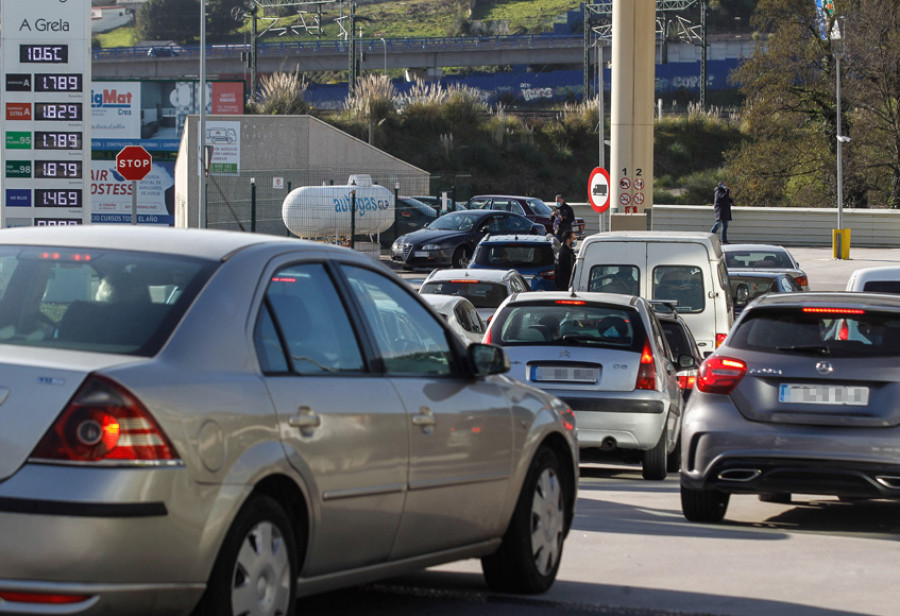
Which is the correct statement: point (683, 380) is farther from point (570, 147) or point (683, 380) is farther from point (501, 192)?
point (570, 147)

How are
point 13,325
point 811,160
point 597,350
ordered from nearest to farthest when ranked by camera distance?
1. point 13,325
2. point 597,350
3. point 811,160

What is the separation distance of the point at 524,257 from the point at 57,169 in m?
11.0

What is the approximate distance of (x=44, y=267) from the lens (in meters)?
4.93

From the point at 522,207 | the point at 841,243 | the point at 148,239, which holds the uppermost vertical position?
the point at 522,207

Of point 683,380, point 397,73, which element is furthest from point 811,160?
point 397,73

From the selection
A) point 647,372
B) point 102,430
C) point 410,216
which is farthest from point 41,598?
point 410,216

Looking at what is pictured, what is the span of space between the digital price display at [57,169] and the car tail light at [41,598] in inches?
1020

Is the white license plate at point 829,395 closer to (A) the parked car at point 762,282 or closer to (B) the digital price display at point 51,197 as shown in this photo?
(A) the parked car at point 762,282

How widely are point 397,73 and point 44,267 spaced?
13368 centimetres

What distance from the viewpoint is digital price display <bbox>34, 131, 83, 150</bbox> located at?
1134 inches

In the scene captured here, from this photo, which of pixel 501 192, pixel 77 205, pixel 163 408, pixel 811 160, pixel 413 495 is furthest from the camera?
pixel 501 192

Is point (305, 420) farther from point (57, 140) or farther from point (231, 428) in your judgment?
point (57, 140)

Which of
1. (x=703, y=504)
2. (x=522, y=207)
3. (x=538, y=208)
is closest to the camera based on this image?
(x=703, y=504)

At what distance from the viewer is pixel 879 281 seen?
1394 centimetres
